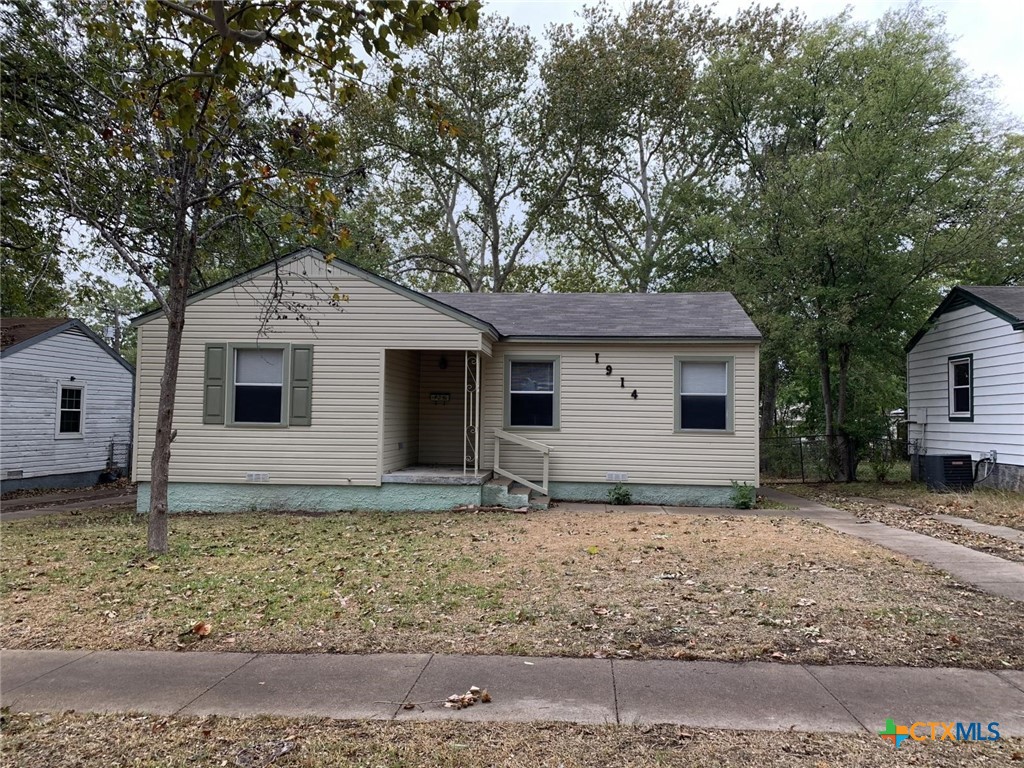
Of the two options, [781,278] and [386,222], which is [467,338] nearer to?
[781,278]

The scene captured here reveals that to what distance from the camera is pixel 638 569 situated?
6863mm

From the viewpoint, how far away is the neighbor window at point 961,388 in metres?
14.9

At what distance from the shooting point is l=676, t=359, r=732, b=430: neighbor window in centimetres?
1233

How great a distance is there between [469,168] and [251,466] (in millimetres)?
18664

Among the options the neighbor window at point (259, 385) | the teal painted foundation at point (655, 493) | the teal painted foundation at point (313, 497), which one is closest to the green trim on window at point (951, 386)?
the teal painted foundation at point (655, 493)

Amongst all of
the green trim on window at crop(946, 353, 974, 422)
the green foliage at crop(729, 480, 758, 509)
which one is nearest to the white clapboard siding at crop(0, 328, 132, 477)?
the green foliage at crop(729, 480, 758, 509)

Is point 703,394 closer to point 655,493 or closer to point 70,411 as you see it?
point 655,493

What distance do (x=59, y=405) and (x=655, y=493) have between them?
1539 cm

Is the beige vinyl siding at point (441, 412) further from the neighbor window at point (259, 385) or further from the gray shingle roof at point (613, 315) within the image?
the neighbor window at point (259, 385)

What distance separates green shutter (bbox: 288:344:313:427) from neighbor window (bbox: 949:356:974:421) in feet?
46.4

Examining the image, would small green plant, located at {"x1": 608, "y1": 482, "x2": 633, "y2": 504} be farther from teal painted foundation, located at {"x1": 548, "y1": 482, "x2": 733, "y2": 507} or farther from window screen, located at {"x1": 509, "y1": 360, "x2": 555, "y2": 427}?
window screen, located at {"x1": 509, "y1": 360, "x2": 555, "y2": 427}

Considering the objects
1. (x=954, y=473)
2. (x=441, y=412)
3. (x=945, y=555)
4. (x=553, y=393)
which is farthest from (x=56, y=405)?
(x=954, y=473)

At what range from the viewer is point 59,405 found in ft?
56.7

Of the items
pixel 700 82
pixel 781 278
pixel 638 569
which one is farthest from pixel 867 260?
pixel 638 569
